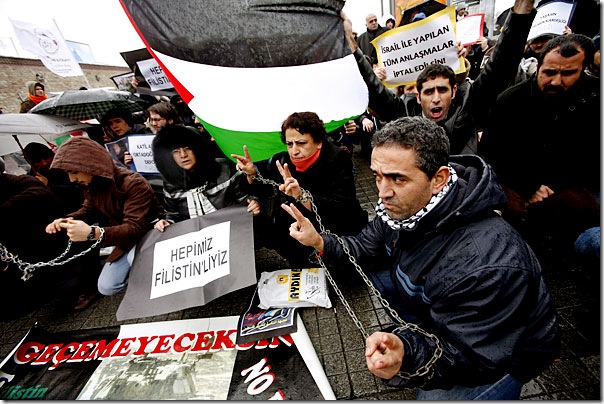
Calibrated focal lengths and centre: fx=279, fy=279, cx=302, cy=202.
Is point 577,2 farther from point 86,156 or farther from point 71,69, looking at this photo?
A: point 71,69

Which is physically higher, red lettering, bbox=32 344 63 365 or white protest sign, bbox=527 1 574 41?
white protest sign, bbox=527 1 574 41

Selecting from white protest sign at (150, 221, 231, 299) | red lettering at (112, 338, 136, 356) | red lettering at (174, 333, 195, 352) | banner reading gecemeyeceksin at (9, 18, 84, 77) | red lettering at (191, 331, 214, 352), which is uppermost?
banner reading gecemeyeceksin at (9, 18, 84, 77)

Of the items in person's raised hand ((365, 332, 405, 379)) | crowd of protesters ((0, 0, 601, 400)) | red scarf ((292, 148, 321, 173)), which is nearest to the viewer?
person's raised hand ((365, 332, 405, 379))

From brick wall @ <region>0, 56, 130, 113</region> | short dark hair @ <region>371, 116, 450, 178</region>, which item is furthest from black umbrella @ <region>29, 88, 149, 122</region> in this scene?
brick wall @ <region>0, 56, 130, 113</region>

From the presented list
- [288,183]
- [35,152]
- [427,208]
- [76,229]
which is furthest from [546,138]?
[35,152]

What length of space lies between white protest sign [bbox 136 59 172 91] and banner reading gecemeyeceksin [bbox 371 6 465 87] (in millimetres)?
3832

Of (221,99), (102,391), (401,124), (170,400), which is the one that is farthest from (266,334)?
(221,99)

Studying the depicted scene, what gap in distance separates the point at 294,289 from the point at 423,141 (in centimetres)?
192

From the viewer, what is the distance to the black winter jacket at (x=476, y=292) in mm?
1193

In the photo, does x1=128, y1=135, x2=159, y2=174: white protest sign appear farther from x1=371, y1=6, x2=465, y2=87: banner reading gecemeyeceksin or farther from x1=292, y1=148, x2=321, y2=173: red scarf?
x1=371, y1=6, x2=465, y2=87: banner reading gecemeyeceksin

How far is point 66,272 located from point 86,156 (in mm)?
1653

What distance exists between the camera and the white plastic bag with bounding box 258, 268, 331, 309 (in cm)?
265

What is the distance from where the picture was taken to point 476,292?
1213 mm

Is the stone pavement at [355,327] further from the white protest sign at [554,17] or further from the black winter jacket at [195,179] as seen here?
the white protest sign at [554,17]
